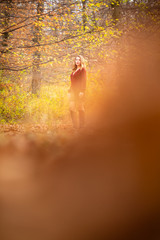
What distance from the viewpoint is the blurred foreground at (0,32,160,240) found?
230 cm

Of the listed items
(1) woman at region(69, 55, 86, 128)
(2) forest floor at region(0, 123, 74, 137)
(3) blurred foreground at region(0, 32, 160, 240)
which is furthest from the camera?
(1) woman at region(69, 55, 86, 128)

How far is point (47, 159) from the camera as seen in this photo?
3.66 m

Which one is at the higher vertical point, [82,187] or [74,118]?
[74,118]

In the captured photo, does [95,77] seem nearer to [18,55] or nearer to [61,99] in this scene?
[61,99]

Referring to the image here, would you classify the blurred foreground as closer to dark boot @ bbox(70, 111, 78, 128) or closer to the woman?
dark boot @ bbox(70, 111, 78, 128)

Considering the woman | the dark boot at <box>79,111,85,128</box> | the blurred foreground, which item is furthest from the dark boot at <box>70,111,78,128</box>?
the blurred foreground

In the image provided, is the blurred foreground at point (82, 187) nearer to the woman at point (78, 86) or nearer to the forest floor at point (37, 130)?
the forest floor at point (37, 130)

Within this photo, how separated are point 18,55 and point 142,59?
6.68 m

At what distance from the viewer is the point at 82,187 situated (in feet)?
9.34

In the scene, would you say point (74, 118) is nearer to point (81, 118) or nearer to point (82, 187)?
point (81, 118)

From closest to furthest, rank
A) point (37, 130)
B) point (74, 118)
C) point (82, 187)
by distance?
point (82, 187) < point (37, 130) < point (74, 118)

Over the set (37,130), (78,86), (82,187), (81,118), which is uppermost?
(78,86)

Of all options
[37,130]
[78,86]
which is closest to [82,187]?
[37,130]

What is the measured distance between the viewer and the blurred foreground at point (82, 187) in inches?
90.5
